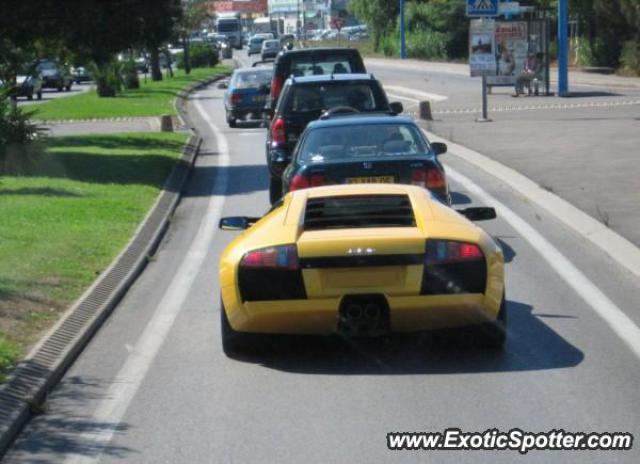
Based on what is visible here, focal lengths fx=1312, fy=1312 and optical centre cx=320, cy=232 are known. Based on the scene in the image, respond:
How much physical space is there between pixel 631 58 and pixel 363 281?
5095cm

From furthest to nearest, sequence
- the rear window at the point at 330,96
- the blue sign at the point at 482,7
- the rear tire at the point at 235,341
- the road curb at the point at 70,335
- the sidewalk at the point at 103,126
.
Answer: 1. the sidewalk at the point at 103,126
2. the blue sign at the point at 482,7
3. the rear window at the point at 330,96
4. the rear tire at the point at 235,341
5. the road curb at the point at 70,335

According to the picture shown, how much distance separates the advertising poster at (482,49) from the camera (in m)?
32.2

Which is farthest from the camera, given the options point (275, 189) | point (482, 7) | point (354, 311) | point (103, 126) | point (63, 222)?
point (103, 126)

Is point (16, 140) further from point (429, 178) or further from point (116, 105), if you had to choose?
point (116, 105)

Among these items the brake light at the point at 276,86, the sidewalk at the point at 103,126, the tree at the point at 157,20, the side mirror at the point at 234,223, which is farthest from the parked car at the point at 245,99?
the side mirror at the point at 234,223

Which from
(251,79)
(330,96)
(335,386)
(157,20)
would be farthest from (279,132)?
(251,79)

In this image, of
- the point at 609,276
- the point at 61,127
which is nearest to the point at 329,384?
the point at 609,276

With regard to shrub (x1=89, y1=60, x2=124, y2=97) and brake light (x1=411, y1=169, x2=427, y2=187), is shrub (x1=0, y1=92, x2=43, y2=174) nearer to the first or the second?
brake light (x1=411, y1=169, x2=427, y2=187)

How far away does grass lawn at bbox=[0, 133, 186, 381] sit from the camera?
10.8 m

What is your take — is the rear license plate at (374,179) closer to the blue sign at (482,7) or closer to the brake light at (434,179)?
the brake light at (434,179)

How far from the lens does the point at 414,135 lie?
13.5 metres

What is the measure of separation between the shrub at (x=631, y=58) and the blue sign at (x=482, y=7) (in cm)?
2627

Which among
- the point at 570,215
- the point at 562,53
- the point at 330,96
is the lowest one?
the point at 570,215

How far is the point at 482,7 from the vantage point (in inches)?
1249
